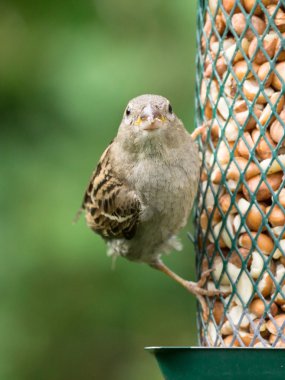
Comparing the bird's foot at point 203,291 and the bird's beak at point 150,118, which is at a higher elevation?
the bird's beak at point 150,118

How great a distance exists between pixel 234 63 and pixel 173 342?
251 centimetres

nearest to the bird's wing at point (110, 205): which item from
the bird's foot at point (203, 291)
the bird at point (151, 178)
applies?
the bird at point (151, 178)

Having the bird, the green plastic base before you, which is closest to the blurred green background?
the bird

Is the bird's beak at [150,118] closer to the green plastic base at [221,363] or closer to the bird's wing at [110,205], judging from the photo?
the bird's wing at [110,205]

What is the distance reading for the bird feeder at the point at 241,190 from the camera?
354 centimetres

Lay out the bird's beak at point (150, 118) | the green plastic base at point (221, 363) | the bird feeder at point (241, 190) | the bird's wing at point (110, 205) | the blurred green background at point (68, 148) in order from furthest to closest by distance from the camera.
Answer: the blurred green background at point (68, 148), the bird's wing at point (110, 205), the bird's beak at point (150, 118), the bird feeder at point (241, 190), the green plastic base at point (221, 363)

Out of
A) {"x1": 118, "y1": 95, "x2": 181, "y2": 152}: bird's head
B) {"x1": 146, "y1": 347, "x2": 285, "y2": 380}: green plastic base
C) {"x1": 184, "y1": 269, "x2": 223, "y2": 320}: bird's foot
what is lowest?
{"x1": 146, "y1": 347, "x2": 285, "y2": 380}: green plastic base

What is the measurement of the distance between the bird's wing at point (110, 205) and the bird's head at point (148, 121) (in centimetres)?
24

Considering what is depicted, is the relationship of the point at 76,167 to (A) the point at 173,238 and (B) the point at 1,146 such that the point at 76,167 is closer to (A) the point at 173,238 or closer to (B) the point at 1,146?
(B) the point at 1,146

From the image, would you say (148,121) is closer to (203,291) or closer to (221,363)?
(203,291)

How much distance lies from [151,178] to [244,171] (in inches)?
17.2

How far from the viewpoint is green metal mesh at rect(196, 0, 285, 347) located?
358cm

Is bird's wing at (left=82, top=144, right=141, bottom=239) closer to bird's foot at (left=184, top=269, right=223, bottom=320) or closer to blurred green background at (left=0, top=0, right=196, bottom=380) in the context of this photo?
bird's foot at (left=184, top=269, right=223, bottom=320)

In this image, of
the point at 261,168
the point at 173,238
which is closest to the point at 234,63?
the point at 261,168
